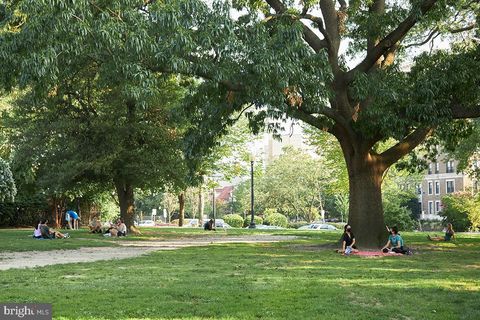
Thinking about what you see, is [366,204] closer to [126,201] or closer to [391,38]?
[391,38]

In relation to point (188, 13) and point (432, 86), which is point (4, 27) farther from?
point (432, 86)

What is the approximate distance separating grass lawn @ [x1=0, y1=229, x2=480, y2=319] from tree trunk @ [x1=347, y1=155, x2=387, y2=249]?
16.5 feet

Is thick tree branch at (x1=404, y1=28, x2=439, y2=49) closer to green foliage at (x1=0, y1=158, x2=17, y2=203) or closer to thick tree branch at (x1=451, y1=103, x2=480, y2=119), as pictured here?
thick tree branch at (x1=451, y1=103, x2=480, y2=119)

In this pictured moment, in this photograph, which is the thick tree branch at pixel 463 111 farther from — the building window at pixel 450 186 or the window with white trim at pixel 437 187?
the window with white trim at pixel 437 187

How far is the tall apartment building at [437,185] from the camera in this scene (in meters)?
83.4

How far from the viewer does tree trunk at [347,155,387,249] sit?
20547 mm

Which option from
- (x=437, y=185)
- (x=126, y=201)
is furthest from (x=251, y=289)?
(x=437, y=185)

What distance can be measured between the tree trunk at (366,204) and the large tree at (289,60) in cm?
4

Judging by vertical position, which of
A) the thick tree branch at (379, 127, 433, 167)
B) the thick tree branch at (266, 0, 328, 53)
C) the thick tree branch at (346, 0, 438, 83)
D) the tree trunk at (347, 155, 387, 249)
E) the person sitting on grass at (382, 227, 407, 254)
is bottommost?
the person sitting on grass at (382, 227, 407, 254)

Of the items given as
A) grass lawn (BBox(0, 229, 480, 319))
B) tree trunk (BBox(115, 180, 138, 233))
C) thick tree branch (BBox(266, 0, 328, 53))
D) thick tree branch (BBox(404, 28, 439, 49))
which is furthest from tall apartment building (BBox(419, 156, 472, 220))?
grass lawn (BBox(0, 229, 480, 319))

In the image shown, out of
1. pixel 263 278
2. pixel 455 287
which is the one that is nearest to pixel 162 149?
pixel 263 278

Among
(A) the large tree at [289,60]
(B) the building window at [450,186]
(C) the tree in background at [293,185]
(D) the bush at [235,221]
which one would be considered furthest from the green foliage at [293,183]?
(A) the large tree at [289,60]

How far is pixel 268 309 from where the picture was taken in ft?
26.5

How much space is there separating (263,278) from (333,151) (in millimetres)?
29223
